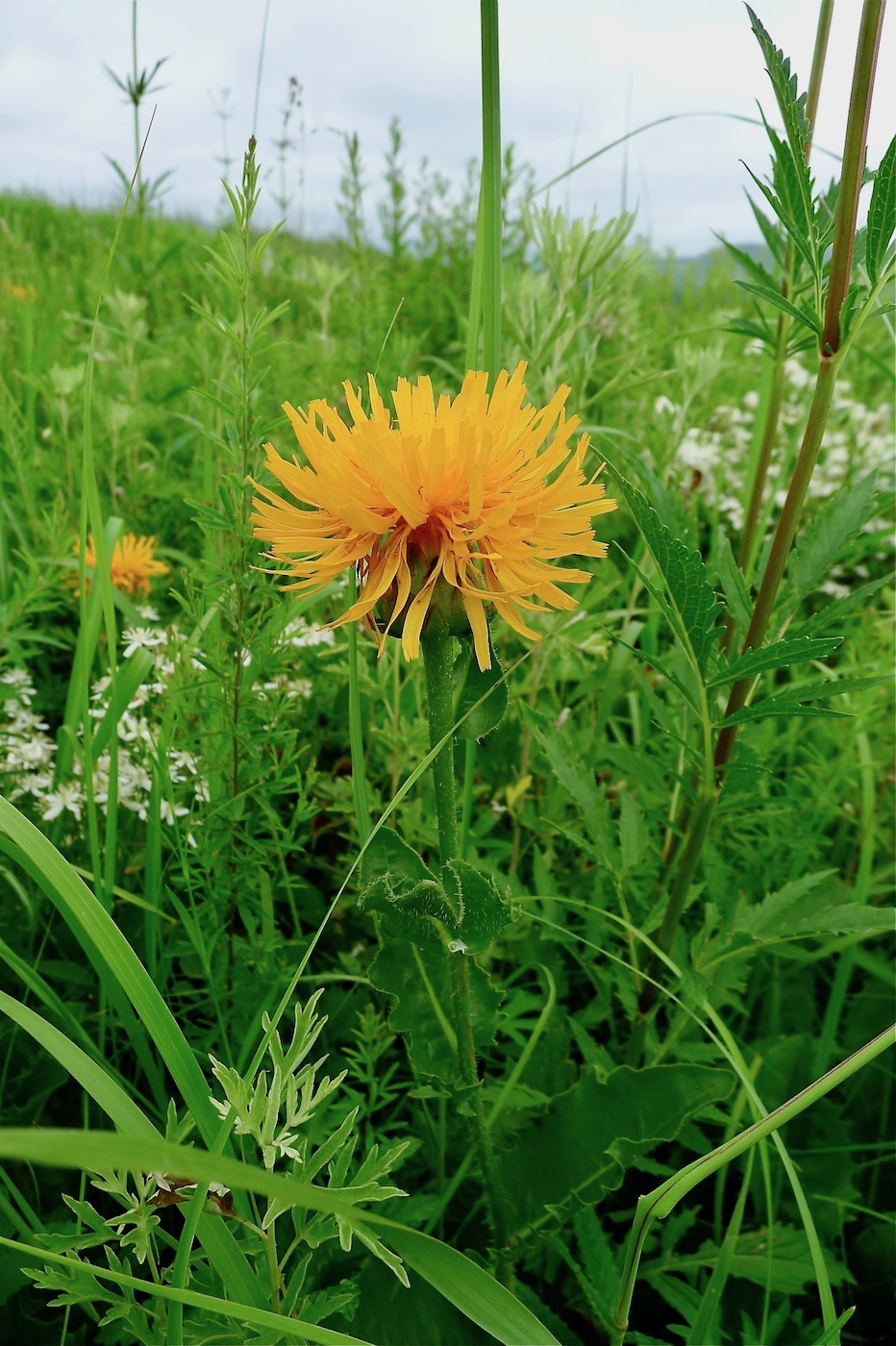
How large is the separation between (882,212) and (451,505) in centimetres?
51

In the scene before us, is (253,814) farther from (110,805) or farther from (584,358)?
(584,358)

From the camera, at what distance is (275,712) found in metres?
1.35

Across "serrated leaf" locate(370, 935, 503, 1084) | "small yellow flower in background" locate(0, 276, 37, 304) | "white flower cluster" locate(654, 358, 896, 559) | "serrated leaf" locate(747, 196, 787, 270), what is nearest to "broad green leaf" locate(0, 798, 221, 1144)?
"serrated leaf" locate(370, 935, 503, 1084)

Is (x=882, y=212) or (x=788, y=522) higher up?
(x=882, y=212)

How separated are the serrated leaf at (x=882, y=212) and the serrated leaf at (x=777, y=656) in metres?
0.38

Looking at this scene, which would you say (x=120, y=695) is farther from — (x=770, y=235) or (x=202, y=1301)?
(x=770, y=235)

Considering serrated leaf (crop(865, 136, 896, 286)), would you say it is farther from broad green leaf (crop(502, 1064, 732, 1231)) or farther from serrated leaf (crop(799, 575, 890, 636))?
broad green leaf (crop(502, 1064, 732, 1231))

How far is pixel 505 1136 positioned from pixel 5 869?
0.86 meters


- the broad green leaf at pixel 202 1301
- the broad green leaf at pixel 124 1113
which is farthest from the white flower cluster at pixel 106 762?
the broad green leaf at pixel 202 1301

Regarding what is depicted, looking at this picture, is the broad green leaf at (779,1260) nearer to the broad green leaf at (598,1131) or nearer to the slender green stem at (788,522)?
the broad green leaf at (598,1131)

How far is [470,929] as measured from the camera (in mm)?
946

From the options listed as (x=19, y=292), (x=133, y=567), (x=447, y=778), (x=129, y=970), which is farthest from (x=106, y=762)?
(x=19, y=292)

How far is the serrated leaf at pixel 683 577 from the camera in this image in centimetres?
94

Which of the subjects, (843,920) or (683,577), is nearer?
(683,577)
